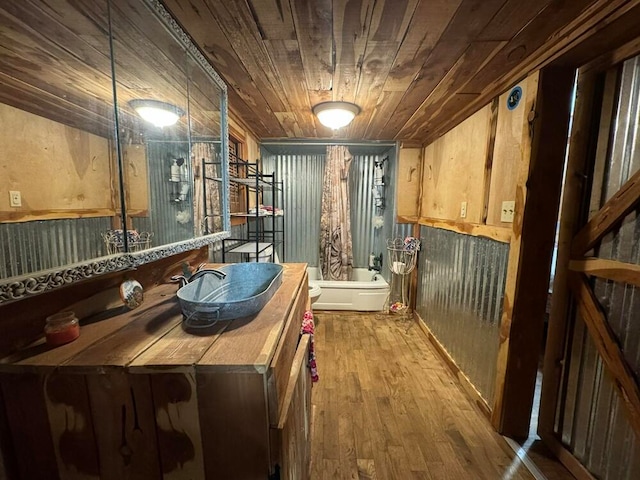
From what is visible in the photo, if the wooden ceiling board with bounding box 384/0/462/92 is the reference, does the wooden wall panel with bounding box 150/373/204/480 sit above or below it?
below

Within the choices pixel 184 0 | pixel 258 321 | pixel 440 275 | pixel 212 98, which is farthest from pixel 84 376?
pixel 440 275

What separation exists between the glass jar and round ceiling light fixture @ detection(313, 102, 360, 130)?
6.00ft

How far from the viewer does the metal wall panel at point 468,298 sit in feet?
5.08

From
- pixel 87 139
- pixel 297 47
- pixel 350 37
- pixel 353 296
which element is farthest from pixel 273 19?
pixel 353 296

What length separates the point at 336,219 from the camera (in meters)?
3.47

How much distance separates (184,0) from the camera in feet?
3.08

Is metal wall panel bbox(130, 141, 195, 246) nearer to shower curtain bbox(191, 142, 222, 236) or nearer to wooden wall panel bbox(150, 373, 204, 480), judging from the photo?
shower curtain bbox(191, 142, 222, 236)

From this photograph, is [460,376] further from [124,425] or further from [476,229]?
[124,425]

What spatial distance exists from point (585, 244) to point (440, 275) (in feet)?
3.96

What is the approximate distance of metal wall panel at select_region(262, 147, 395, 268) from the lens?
368 cm

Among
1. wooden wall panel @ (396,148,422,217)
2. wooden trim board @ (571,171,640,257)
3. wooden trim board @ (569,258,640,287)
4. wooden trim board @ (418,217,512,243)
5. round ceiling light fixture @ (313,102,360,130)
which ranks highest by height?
round ceiling light fixture @ (313,102,360,130)

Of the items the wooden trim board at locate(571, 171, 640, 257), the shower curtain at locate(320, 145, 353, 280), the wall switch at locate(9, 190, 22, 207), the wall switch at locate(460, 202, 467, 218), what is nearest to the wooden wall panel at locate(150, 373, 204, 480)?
the wall switch at locate(9, 190, 22, 207)

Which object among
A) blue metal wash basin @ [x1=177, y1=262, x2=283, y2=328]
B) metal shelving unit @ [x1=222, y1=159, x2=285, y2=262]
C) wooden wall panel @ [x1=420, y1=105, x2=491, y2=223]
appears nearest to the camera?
blue metal wash basin @ [x1=177, y1=262, x2=283, y2=328]

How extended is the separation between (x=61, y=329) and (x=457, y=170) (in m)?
2.45
